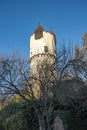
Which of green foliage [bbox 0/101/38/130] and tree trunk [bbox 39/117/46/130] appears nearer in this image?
tree trunk [bbox 39/117/46/130]

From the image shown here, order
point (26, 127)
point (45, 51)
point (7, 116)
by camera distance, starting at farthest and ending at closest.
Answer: point (45, 51) → point (7, 116) → point (26, 127)

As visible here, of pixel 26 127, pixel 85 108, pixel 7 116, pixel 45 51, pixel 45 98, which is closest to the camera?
pixel 45 98

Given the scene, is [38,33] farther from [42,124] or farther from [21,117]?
[42,124]

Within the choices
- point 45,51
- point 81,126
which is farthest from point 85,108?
point 45,51

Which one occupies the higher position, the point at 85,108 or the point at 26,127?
the point at 85,108

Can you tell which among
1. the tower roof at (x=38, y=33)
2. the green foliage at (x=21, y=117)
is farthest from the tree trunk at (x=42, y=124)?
the tower roof at (x=38, y=33)

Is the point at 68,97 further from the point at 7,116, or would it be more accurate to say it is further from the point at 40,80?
the point at 7,116

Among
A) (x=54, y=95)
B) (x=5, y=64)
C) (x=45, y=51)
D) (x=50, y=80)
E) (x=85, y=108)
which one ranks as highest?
(x=45, y=51)

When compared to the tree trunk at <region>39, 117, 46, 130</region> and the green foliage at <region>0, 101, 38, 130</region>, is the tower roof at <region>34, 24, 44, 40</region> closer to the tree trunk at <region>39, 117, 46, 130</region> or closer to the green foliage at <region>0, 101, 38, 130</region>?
the green foliage at <region>0, 101, 38, 130</region>

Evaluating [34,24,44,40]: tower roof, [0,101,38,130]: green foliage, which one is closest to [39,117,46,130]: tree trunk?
[0,101,38,130]: green foliage

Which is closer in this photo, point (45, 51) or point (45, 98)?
point (45, 98)

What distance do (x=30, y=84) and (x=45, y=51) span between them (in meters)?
28.1

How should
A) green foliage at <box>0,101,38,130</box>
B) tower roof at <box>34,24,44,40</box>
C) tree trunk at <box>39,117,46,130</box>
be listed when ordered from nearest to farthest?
tree trunk at <box>39,117,46,130</box>, green foliage at <box>0,101,38,130</box>, tower roof at <box>34,24,44,40</box>

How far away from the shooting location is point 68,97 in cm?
1794
